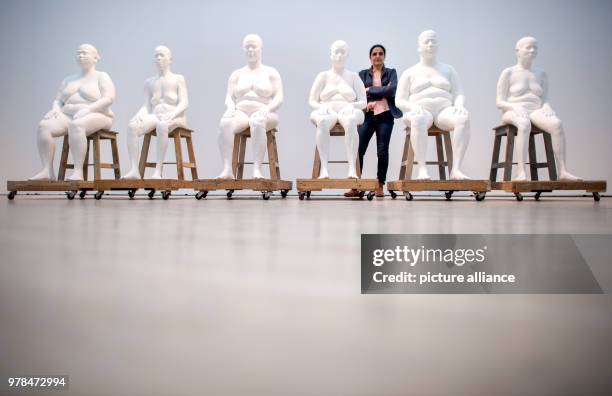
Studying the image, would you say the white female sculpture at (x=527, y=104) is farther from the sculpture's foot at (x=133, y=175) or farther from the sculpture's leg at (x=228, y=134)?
the sculpture's foot at (x=133, y=175)

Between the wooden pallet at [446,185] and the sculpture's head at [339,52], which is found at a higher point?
the sculpture's head at [339,52]

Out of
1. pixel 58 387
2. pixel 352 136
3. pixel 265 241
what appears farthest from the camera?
pixel 352 136

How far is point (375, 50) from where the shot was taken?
196 inches

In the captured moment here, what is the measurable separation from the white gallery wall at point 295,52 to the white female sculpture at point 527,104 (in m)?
1.96

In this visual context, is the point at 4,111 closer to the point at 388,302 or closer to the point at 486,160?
the point at 486,160

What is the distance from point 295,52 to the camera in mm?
6508

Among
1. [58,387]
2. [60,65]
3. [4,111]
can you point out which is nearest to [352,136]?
[58,387]

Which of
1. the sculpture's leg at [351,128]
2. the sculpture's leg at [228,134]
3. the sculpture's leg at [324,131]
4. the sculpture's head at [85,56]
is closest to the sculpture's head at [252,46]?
the sculpture's leg at [228,134]

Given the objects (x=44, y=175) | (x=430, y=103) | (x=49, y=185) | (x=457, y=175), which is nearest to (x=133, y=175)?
(x=49, y=185)

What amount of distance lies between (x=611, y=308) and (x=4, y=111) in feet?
25.2

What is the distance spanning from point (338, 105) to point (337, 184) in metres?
0.83

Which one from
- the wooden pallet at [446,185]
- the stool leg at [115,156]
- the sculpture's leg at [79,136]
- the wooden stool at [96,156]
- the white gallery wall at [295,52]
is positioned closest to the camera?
the wooden pallet at [446,185]

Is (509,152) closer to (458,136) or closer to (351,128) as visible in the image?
(458,136)

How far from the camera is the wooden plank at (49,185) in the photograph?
14.2 ft
